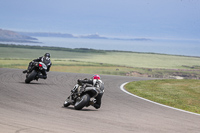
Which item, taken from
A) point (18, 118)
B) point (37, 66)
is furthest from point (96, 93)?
point (37, 66)

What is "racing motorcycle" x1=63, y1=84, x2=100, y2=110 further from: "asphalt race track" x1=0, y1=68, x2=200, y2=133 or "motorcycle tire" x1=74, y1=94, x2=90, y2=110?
"asphalt race track" x1=0, y1=68, x2=200, y2=133

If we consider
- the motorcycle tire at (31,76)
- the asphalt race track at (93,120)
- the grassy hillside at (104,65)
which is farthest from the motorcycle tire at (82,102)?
the grassy hillside at (104,65)

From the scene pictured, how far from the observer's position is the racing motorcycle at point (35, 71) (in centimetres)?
2141

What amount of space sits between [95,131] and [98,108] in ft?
15.5

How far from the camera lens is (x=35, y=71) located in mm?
21656

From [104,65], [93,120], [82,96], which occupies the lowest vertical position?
[104,65]

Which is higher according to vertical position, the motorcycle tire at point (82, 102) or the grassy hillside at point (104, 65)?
the motorcycle tire at point (82, 102)

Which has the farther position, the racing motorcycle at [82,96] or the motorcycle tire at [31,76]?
the motorcycle tire at [31,76]

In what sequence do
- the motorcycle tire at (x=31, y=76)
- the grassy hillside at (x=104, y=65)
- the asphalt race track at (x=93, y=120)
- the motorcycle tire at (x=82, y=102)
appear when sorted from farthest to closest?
the grassy hillside at (x=104, y=65), the motorcycle tire at (x=31, y=76), the motorcycle tire at (x=82, y=102), the asphalt race track at (x=93, y=120)

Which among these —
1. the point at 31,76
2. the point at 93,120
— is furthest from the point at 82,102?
the point at 31,76

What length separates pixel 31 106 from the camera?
12516 mm

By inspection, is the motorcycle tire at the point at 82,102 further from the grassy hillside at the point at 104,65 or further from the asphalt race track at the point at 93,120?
the grassy hillside at the point at 104,65

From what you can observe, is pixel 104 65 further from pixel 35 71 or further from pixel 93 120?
pixel 93 120

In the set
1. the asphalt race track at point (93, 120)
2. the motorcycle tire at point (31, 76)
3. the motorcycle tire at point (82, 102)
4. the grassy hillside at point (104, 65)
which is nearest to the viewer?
the asphalt race track at point (93, 120)
